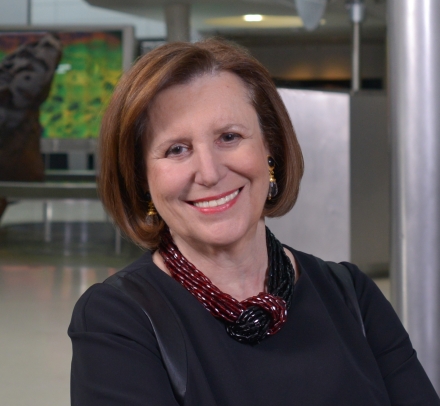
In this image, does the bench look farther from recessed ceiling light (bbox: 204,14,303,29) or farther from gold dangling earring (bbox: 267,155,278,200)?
gold dangling earring (bbox: 267,155,278,200)

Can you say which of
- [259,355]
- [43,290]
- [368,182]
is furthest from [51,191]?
[259,355]

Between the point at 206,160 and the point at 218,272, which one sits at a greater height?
the point at 206,160

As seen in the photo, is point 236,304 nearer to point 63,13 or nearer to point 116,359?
point 116,359

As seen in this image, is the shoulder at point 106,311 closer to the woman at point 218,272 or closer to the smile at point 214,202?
the woman at point 218,272

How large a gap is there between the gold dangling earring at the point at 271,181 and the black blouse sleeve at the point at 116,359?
437 mm

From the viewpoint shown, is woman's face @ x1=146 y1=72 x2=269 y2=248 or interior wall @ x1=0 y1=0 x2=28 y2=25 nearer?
woman's face @ x1=146 y1=72 x2=269 y2=248

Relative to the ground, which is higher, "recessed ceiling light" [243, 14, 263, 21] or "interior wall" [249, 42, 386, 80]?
"interior wall" [249, 42, 386, 80]

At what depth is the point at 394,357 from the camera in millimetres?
1384

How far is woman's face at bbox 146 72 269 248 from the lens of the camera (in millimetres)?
1257

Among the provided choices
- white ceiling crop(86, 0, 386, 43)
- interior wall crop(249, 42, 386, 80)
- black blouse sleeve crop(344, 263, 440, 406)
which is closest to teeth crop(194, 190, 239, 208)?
black blouse sleeve crop(344, 263, 440, 406)

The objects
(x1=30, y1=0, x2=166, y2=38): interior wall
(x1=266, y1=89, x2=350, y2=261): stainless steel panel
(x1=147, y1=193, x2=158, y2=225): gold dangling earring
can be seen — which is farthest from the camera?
(x1=30, y1=0, x2=166, y2=38): interior wall

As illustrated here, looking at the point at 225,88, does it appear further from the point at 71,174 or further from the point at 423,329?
the point at 71,174

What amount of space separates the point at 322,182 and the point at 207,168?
3878mm

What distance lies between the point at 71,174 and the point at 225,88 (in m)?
8.17
